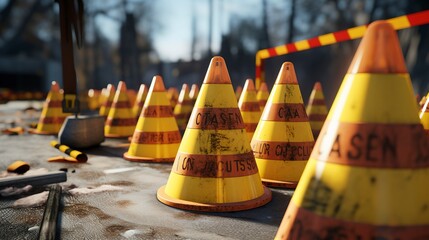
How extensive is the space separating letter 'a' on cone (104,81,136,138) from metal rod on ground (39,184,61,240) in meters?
5.61

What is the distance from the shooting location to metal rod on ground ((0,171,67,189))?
4.77m

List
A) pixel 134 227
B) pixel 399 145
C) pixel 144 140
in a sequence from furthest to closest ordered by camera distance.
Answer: pixel 144 140 < pixel 134 227 < pixel 399 145

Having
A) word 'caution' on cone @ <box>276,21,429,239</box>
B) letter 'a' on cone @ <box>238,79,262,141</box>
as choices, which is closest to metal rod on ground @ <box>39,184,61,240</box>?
word 'caution' on cone @ <box>276,21,429,239</box>

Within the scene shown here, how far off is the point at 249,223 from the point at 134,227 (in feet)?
3.70

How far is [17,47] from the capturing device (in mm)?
50625

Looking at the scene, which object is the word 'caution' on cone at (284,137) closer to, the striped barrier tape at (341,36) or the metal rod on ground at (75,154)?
the striped barrier tape at (341,36)

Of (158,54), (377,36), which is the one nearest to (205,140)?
(377,36)

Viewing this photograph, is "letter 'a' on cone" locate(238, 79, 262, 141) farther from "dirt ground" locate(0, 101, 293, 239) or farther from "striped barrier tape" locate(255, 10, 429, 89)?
"dirt ground" locate(0, 101, 293, 239)

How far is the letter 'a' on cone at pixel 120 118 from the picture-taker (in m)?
10.4

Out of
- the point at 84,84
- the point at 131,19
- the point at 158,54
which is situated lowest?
the point at 84,84

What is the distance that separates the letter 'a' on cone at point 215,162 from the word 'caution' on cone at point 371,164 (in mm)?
1700

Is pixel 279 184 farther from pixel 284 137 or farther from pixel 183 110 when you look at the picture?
pixel 183 110

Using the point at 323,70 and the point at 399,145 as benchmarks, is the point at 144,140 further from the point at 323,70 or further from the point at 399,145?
the point at 323,70

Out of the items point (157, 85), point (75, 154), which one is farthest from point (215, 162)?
point (75, 154)
